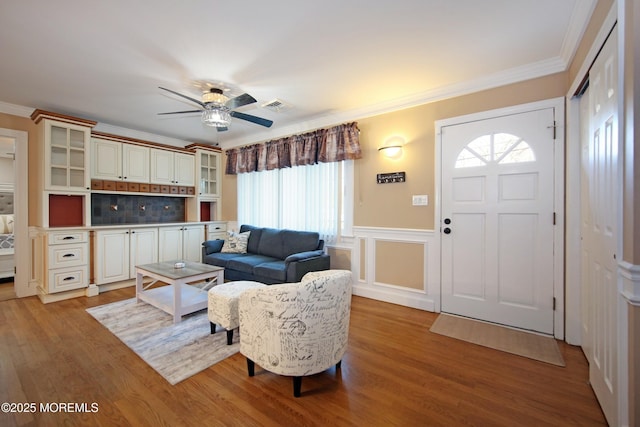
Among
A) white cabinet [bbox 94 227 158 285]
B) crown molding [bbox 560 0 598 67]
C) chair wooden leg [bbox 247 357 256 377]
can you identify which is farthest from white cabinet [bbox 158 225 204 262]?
crown molding [bbox 560 0 598 67]

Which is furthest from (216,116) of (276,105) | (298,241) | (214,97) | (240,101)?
(298,241)

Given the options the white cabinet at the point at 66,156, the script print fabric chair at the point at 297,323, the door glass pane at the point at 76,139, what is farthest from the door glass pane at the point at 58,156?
the script print fabric chair at the point at 297,323

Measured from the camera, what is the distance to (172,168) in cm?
490

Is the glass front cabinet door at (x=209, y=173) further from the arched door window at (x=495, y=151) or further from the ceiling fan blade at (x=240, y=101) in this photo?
the arched door window at (x=495, y=151)

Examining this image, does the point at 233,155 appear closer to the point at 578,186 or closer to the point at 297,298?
the point at 297,298

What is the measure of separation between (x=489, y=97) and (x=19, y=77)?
5043 millimetres

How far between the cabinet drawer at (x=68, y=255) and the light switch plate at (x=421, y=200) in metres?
4.55

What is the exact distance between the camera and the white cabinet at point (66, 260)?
3.44m

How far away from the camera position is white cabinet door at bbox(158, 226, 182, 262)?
4480mm

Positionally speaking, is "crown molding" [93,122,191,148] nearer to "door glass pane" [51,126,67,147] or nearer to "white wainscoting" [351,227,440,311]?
"door glass pane" [51,126,67,147]

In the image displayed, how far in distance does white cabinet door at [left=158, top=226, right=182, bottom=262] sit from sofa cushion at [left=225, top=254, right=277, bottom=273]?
4.38 ft

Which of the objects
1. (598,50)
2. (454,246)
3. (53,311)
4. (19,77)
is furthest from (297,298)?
(19,77)

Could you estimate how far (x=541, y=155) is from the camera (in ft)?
8.40

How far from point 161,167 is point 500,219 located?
521 cm
